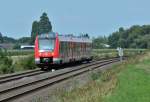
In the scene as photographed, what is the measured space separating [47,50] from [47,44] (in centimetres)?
57

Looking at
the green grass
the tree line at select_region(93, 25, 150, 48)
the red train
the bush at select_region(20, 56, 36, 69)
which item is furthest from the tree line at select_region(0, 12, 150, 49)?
the green grass

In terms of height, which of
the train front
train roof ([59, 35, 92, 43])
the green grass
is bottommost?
the green grass

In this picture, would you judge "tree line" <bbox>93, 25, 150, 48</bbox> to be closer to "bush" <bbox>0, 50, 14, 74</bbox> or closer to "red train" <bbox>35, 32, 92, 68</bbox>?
"bush" <bbox>0, 50, 14, 74</bbox>

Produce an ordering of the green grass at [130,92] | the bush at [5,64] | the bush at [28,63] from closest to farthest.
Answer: the green grass at [130,92]
the bush at [5,64]
the bush at [28,63]

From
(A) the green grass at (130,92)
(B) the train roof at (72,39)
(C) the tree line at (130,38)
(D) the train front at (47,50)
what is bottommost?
(A) the green grass at (130,92)

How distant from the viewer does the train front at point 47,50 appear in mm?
46875

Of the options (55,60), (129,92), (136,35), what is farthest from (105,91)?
(136,35)

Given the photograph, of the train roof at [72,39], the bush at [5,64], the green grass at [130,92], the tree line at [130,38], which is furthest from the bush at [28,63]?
the tree line at [130,38]

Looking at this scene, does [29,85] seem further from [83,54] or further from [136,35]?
[136,35]

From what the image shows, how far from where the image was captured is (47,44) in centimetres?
4769

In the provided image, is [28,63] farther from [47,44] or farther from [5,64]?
[47,44]

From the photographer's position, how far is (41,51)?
4722cm

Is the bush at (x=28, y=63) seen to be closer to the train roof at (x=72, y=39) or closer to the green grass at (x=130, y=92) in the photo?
the train roof at (x=72, y=39)

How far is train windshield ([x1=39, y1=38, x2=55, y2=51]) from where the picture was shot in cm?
4734
